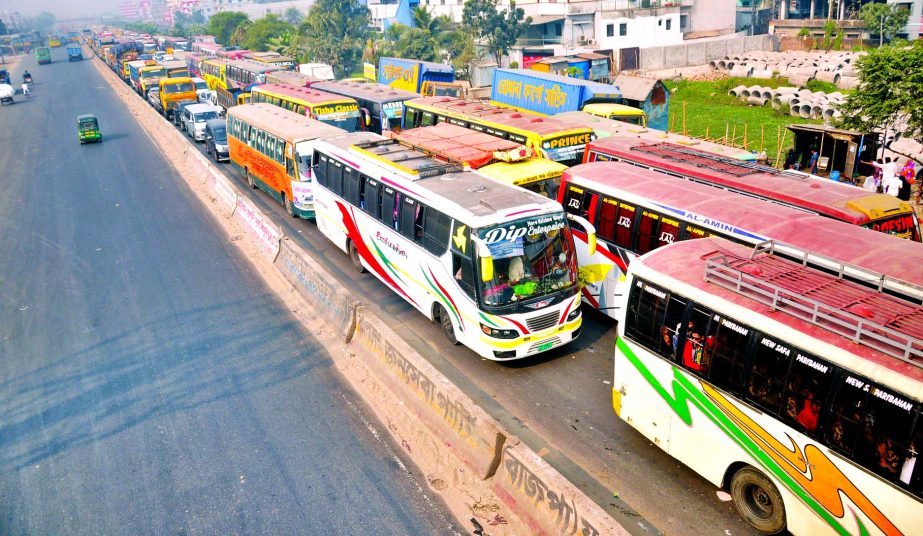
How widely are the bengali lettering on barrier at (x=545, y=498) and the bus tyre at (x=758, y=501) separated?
2185mm

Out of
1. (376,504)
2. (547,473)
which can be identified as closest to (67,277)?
(376,504)

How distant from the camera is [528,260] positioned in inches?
462

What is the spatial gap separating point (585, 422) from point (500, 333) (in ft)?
6.90

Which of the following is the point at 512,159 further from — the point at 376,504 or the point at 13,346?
the point at 13,346

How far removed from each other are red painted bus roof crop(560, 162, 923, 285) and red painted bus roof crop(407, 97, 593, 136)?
495cm

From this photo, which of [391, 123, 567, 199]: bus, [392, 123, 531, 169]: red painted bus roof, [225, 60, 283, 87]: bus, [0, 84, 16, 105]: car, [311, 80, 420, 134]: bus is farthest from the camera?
[0, 84, 16, 105]: car

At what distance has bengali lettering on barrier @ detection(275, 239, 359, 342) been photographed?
13.3 m

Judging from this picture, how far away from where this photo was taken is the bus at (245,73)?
4088 cm

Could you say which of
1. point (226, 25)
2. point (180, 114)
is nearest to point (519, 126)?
point (180, 114)

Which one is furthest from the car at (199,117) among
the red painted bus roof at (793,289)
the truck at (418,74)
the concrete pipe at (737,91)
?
the red painted bus roof at (793,289)

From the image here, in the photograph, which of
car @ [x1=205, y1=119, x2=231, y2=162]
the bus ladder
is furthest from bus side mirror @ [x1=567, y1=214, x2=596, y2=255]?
car @ [x1=205, y1=119, x2=231, y2=162]

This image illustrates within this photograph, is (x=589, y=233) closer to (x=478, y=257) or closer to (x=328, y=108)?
(x=478, y=257)

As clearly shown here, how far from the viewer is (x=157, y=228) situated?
72.1 feet

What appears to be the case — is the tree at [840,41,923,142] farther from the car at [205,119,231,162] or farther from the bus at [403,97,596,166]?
the car at [205,119,231,162]
